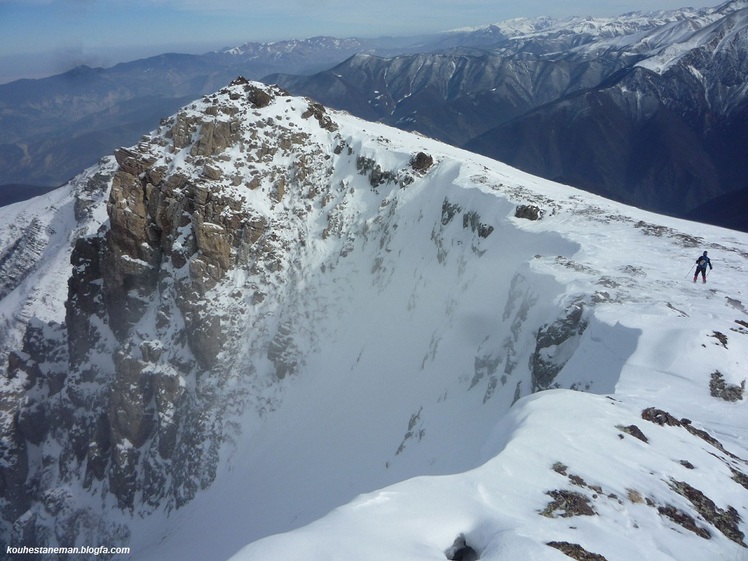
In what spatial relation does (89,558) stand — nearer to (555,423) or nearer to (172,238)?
(172,238)

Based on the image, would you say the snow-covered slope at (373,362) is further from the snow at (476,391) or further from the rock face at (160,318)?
the rock face at (160,318)

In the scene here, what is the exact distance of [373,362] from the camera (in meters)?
42.1

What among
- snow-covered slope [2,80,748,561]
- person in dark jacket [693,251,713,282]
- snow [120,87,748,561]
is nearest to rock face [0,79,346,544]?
snow-covered slope [2,80,748,561]

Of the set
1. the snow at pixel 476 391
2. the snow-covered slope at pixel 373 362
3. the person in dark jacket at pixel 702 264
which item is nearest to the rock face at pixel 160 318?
the snow-covered slope at pixel 373 362

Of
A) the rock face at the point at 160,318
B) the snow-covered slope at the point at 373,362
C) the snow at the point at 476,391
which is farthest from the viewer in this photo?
the rock face at the point at 160,318

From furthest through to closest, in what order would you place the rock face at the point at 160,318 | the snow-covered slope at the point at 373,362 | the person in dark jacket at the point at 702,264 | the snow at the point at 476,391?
1. the rock face at the point at 160,318
2. the person in dark jacket at the point at 702,264
3. the snow-covered slope at the point at 373,362
4. the snow at the point at 476,391

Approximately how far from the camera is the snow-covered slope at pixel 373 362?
11.4m

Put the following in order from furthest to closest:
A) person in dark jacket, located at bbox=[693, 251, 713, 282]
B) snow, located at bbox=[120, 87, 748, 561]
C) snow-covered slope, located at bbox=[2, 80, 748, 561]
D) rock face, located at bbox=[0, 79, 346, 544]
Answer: rock face, located at bbox=[0, 79, 346, 544] → person in dark jacket, located at bbox=[693, 251, 713, 282] → snow-covered slope, located at bbox=[2, 80, 748, 561] → snow, located at bbox=[120, 87, 748, 561]

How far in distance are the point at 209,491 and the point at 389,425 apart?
62.1 ft

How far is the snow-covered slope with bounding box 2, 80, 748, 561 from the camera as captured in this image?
11375 mm

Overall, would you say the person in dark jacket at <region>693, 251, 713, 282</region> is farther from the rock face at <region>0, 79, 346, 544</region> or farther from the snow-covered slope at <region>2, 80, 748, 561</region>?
the rock face at <region>0, 79, 346, 544</region>

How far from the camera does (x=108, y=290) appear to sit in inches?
2047

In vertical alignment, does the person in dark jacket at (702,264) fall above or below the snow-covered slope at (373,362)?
above

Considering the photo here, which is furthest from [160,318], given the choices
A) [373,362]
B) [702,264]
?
[702,264]
